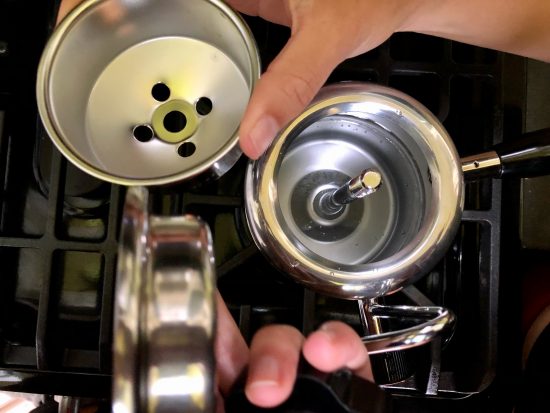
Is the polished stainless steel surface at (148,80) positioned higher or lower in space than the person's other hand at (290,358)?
higher

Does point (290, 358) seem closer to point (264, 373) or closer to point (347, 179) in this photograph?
point (264, 373)

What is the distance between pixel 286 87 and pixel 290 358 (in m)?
0.17

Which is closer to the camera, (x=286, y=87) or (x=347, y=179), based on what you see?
(x=286, y=87)

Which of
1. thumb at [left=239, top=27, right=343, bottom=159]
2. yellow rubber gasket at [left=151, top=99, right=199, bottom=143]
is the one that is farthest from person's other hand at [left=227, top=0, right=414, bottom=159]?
yellow rubber gasket at [left=151, top=99, right=199, bottom=143]

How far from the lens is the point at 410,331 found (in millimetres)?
414

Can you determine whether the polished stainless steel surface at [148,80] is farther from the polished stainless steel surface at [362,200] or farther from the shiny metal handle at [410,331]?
the shiny metal handle at [410,331]

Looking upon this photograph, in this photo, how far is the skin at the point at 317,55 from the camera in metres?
0.36

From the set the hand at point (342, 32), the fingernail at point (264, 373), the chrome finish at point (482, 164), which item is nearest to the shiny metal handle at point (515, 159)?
the chrome finish at point (482, 164)

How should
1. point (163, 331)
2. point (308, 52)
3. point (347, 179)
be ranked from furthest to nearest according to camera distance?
point (347, 179) → point (308, 52) → point (163, 331)

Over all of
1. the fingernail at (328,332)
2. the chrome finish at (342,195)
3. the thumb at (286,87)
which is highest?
the thumb at (286,87)

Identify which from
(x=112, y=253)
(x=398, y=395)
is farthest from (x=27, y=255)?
(x=398, y=395)

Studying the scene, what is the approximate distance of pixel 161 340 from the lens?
0.29 meters

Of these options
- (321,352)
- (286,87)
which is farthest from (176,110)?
(321,352)

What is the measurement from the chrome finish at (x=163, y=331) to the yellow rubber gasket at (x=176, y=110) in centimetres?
19
